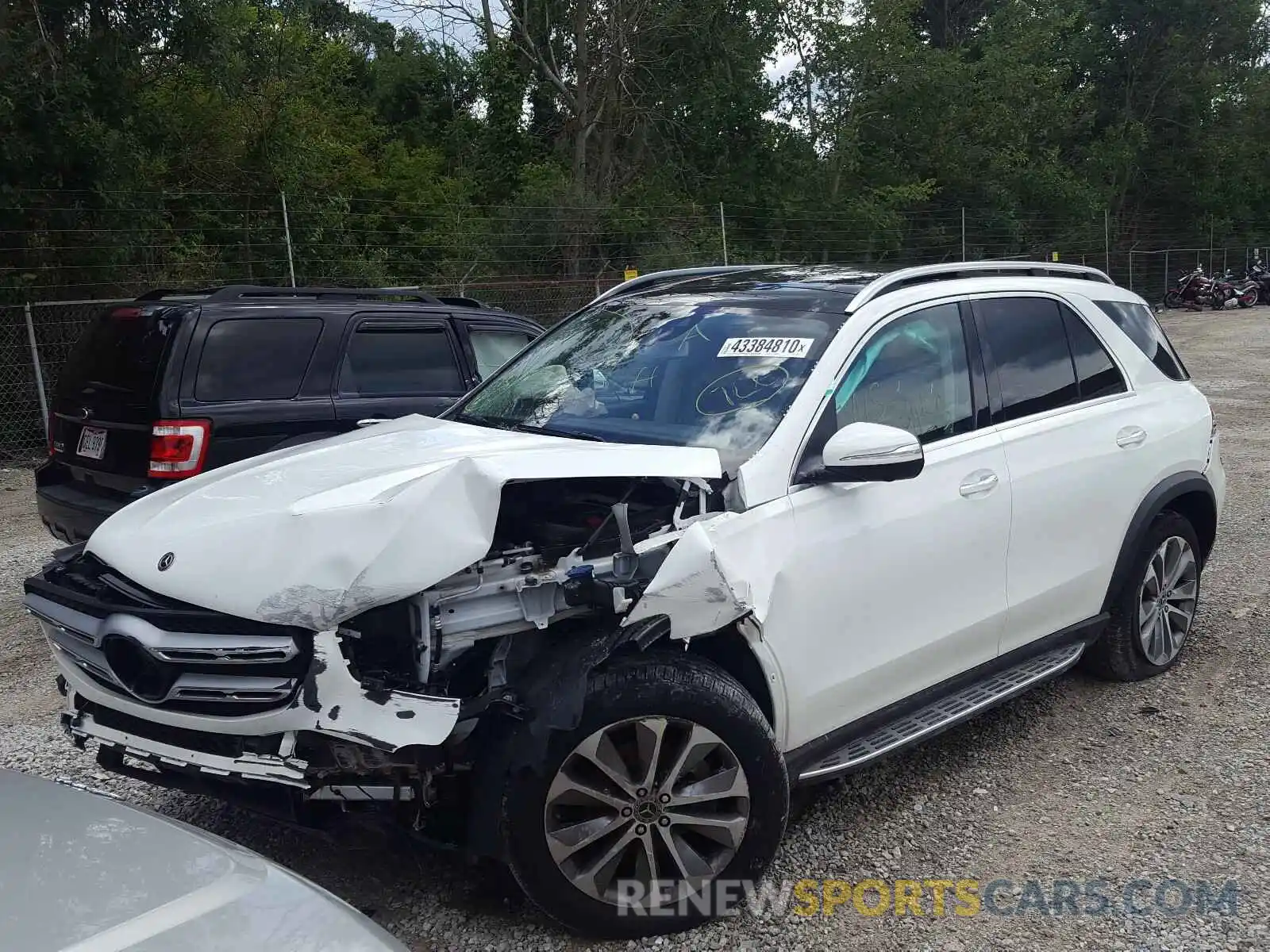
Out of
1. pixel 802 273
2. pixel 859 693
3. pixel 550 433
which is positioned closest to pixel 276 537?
pixel 550 433

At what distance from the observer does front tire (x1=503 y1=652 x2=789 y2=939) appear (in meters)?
2.76

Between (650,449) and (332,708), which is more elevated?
(650,449)

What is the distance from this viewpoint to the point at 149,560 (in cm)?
286

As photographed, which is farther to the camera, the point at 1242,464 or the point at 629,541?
the point at 1242,464

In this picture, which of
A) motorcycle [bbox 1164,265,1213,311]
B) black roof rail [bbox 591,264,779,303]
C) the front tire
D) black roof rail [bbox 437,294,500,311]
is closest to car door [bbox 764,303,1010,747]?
the front tire

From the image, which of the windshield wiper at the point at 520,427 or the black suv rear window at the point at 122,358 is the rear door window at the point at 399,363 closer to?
the black suv rear window at the point at 122,358

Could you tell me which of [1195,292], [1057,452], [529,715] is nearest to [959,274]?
[1057,452]

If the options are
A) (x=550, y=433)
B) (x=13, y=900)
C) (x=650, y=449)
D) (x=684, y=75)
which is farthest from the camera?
(x=684, y=75)

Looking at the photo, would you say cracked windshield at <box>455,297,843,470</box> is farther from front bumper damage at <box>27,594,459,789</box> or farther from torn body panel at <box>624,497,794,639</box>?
front bumper damage at <box>27,594,459,789</box>

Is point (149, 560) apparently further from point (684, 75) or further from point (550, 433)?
point (684, 75)

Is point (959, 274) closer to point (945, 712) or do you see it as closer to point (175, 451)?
point (945, 712)

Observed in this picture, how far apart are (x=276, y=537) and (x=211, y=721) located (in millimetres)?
483

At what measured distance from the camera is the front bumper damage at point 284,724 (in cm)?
260

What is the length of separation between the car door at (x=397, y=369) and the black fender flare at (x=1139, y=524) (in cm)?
384
